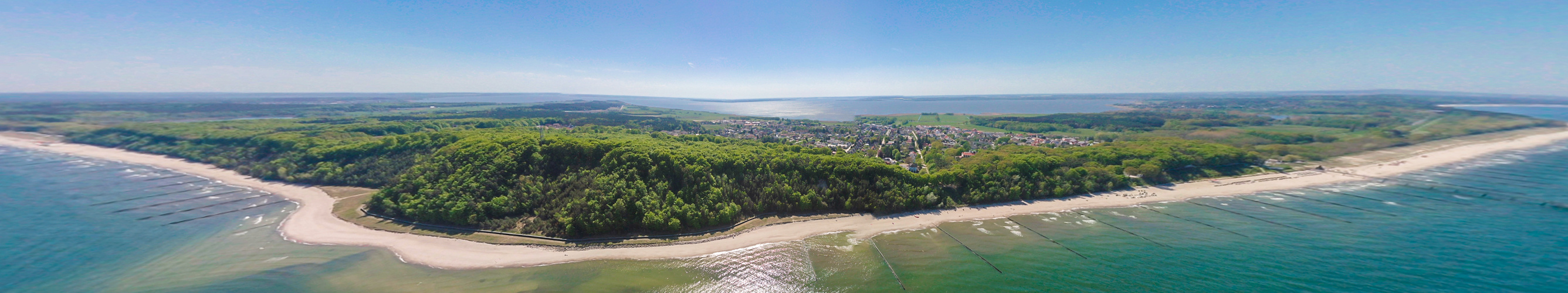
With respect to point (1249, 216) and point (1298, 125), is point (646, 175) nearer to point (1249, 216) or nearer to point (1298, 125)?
point (1249, 216)

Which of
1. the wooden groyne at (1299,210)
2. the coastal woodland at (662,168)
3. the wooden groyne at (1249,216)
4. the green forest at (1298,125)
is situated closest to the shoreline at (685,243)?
the coastal woodland at (662,168)

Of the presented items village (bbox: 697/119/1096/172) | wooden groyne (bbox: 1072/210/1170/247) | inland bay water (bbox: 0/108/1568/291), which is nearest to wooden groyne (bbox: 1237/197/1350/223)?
inland bay water (bbox: 0/108/1568/291)

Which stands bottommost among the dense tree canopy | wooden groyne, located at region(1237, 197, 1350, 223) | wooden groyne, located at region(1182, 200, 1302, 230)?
wooden groyne, located at region(1182, 200, 1302, 230)

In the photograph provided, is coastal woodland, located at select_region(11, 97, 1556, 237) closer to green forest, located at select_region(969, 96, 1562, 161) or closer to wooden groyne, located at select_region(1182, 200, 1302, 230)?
green forest, located at select_region(969, 96, 1562, 161)

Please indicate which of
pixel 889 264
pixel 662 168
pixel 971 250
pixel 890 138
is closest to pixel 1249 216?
pixel 971 250

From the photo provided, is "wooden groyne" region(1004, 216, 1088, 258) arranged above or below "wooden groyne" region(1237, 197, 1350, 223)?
below

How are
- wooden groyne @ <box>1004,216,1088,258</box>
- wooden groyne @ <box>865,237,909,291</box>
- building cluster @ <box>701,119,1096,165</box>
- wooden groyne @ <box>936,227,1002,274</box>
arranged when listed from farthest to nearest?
1. building cluster @ <box>701,119,1096,165</box>
2. wooden groyne @ <box>1004,216,1088,258</box>
3. wooden groyne @ <box>936,227,1002,274</box>
4. wooden groyne @ <box>865,237,909,291</box>

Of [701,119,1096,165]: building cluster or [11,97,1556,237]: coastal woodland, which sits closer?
[11,97,1556,237]: coastal woodland

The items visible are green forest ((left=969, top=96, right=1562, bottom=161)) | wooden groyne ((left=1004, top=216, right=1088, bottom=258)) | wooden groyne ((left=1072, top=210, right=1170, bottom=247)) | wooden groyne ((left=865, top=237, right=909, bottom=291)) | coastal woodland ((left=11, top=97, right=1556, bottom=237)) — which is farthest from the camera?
green forest ((left=969, top=96, right=1562, bottom=161))
